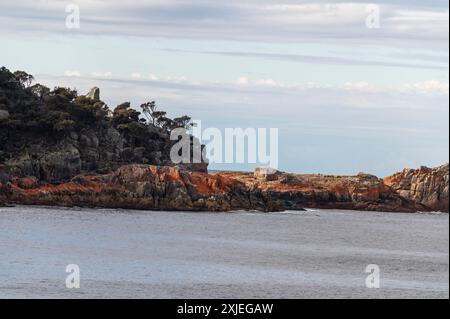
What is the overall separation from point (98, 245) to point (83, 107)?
65.2 meters

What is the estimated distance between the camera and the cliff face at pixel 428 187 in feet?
581

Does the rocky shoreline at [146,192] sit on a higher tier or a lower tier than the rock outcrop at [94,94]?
lower

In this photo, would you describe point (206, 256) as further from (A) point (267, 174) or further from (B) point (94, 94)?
(A) point (267, 174)

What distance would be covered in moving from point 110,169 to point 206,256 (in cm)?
5841

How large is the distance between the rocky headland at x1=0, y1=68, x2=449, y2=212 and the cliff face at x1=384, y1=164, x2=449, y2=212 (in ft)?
3.93

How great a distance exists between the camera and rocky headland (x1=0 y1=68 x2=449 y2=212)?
120 meters

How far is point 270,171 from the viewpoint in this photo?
182 meters

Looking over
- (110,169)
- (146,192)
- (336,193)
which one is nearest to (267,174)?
(336,193)

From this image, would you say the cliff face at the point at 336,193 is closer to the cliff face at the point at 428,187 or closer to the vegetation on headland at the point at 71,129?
the cliff face at the point at 428,187

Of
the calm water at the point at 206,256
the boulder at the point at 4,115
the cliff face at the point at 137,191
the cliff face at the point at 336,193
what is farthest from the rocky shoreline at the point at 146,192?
the boulder at the point at 4,115

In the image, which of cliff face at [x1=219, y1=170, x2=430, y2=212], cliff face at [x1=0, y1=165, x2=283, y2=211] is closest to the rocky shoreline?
cliff face at [x1=0, y1=165, x2=283, y2=211]

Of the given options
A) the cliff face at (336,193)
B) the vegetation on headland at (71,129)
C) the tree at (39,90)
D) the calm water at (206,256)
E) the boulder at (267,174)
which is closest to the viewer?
the calm water at (206,256)

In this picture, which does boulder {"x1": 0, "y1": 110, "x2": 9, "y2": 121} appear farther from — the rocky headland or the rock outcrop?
the rock outcrop

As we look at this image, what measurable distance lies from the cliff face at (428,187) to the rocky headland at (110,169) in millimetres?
1199
